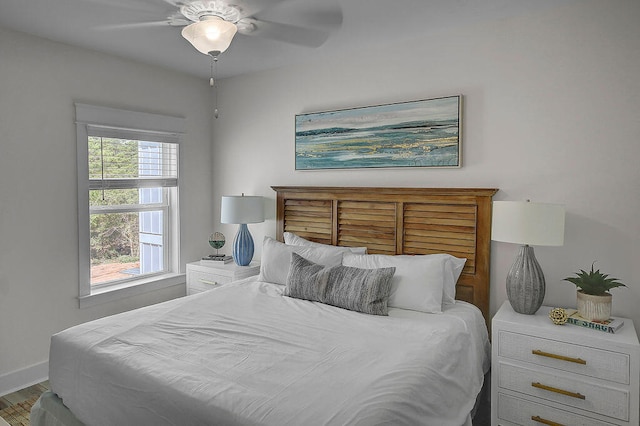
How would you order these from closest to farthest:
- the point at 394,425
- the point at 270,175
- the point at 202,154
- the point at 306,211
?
the point at 394,425 < the point at 306,211 < the point at 270,175 < the point at 202,154

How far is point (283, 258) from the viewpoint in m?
3.21

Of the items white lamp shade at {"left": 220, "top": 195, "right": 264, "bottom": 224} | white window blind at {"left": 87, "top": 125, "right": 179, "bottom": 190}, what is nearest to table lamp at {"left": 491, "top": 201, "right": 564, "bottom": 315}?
white lamp shade at {"left": 220, "top": 195, "right": 264, "bottom": 224}

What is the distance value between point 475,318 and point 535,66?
1630 mm

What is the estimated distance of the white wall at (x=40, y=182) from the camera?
9.55ft

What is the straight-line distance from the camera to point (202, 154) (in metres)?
4.28

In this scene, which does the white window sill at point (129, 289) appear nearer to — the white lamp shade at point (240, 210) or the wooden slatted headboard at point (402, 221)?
the white lamp shade at point (240, 210)

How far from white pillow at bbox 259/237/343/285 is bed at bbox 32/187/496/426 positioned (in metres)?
0.01

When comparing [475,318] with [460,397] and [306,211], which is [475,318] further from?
[306,211]

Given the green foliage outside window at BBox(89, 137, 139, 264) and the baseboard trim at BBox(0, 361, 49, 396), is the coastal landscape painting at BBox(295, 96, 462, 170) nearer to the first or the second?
the green foliage outside window at BBox(89, 137, 139, 264)

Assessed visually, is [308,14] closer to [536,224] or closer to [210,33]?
[210,33]

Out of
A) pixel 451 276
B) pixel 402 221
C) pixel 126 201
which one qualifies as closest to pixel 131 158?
pixel 126 201

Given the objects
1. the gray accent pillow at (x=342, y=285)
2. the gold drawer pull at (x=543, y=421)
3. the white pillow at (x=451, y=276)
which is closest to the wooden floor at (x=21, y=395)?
the gray accent pillow at (x=342, y=285)

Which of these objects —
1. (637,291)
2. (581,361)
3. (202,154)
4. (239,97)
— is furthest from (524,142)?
(202,154)

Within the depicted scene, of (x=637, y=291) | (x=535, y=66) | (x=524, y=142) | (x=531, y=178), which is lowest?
(x=637, y=291)
